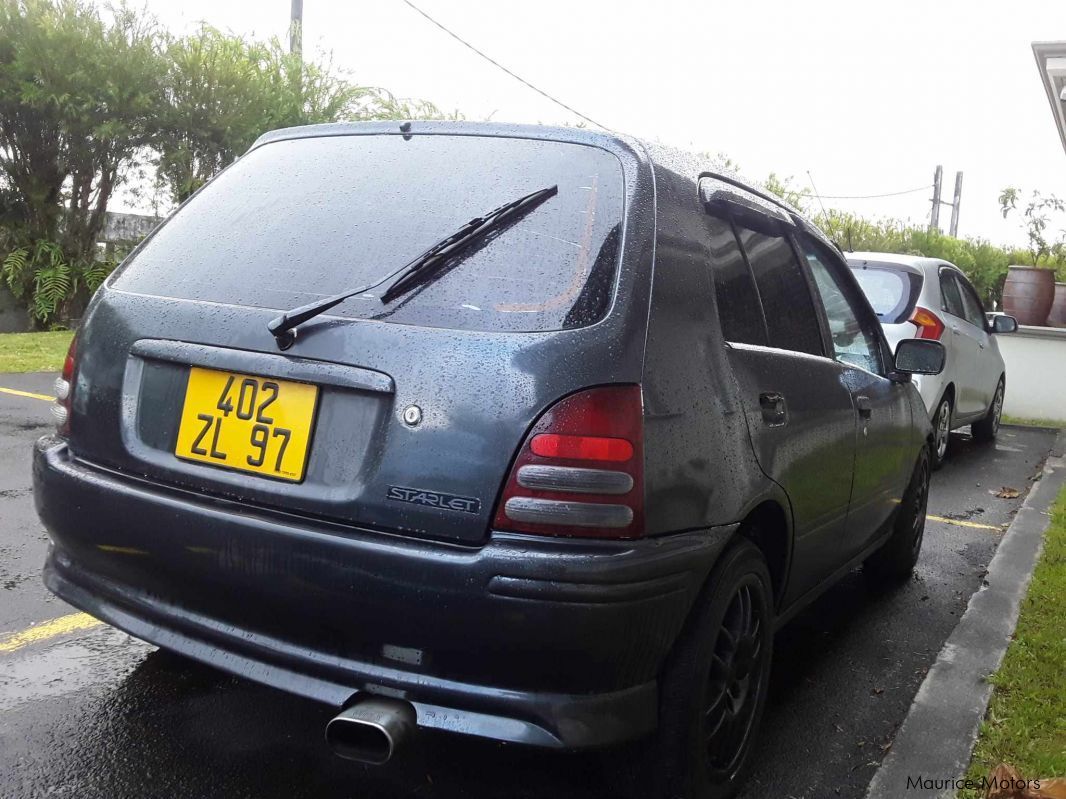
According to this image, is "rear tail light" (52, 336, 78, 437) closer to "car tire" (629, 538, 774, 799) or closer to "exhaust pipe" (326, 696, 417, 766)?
"exhaust pipe" (326, 696, 417, 766)

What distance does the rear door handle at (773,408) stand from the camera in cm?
269

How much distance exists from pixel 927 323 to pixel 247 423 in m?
6.29

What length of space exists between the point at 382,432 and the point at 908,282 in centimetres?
640

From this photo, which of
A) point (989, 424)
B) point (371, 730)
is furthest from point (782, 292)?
point (989, 424)

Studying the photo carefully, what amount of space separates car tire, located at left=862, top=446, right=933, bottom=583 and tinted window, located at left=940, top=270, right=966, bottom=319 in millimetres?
3385

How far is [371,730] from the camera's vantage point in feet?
6.47

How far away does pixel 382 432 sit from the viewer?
2084mm

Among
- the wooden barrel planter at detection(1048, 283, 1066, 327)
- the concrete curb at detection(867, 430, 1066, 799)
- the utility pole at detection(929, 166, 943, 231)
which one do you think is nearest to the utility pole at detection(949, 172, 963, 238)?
the utility pole at detection(929, 166, 943, 231)

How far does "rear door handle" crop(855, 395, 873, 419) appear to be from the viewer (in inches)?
140

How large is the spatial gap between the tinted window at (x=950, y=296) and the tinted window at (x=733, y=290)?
5423 mm

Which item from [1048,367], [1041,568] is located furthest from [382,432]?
[1048,367]

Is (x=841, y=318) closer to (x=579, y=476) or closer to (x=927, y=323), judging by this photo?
(x=579, y=476)

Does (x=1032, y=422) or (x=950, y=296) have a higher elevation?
(x=950, y=296)

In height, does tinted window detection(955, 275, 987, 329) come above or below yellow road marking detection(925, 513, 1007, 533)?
above
